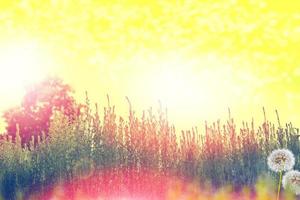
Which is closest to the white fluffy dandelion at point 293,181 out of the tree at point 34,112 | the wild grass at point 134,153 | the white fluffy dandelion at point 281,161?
the white fluffy dandelion at point 281,161

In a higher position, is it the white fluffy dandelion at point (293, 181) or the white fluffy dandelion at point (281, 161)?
the white fluffy dandelion at point (281, 161)

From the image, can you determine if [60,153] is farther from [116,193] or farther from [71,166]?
[116,193]

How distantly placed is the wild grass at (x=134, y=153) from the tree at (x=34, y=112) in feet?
55.7

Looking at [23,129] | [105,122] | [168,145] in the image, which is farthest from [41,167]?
[23,129]

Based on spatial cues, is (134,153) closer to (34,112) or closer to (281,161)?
(281,161)

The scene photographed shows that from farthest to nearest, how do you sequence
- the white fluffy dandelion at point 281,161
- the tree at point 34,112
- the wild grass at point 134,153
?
1. the tree at point 34,112
2. the wild grass at point 134,153
3. the white fluffy dandelion at point 281,161

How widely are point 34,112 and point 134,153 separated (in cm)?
2062

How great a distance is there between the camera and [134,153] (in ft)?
43.5

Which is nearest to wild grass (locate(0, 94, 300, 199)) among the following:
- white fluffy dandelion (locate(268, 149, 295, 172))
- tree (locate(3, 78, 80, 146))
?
white fluffy dandelion (locate(268, 149, 295, 172))

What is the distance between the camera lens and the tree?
32.4 m

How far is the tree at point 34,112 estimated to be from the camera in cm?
3241

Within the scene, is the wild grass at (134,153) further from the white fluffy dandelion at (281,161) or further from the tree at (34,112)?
the tree at (34,112)

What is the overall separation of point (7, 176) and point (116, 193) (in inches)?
148

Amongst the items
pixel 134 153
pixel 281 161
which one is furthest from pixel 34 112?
pixel 281 161
